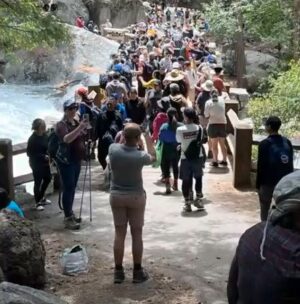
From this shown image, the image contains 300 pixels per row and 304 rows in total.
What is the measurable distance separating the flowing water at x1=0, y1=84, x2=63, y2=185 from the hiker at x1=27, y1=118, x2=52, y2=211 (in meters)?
13.0

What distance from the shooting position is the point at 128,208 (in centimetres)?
583

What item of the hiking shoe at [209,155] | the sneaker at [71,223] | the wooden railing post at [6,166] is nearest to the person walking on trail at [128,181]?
the sneaker at [71,223]

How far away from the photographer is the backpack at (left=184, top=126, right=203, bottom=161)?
27.1 ft

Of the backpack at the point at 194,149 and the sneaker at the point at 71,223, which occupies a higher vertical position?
the backpack at the point at 194,149

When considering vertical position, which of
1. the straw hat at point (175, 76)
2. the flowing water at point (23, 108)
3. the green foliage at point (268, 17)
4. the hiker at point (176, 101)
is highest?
the green foliage at point (268, 17)

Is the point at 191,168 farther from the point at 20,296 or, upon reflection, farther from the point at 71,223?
the point at 20,296

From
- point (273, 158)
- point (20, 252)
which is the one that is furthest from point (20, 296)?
point (273, 158)

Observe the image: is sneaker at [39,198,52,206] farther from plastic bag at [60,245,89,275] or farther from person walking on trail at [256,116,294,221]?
person walking on trail at [256,116,294,221]

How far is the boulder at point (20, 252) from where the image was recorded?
17.8 ft

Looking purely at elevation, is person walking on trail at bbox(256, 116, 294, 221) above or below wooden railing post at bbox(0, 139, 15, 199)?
above

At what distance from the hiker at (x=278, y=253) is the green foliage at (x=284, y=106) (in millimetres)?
8684

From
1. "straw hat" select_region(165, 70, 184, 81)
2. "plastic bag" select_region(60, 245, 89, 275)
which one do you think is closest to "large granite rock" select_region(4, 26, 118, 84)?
"straw hat" select_region(165, 70, 184, 81)

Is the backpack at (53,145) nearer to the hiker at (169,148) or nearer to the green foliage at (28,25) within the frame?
the hiker at (169,148)

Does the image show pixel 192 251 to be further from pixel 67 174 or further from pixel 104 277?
pixel 67 174
